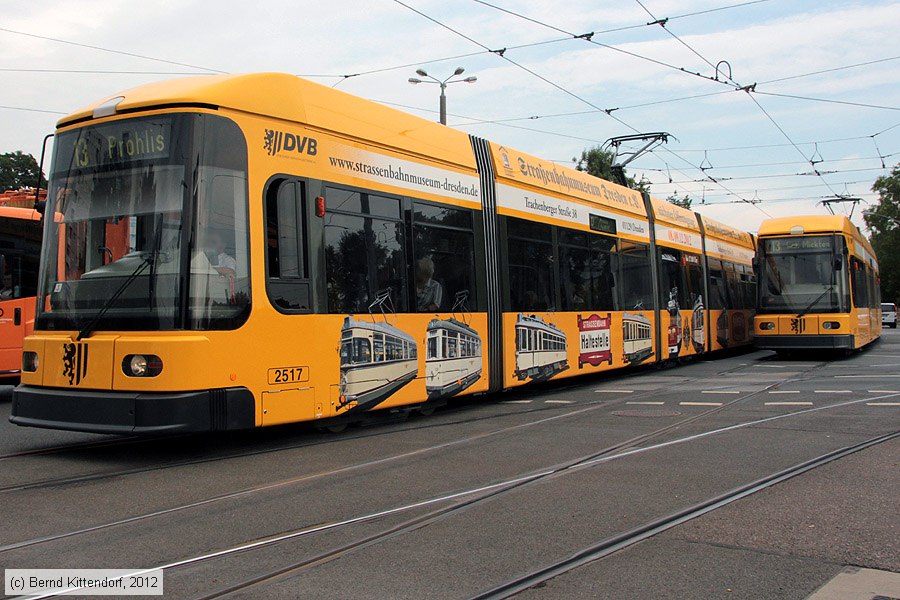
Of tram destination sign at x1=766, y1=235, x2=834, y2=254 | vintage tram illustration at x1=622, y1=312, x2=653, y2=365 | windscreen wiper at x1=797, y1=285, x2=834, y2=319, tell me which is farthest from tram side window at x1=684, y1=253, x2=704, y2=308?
vintage tram illustration at x1=622, y1=312, x2=653, y2=365

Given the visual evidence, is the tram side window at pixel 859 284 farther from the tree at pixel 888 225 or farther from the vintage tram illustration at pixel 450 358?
the tree at pixel 888 225

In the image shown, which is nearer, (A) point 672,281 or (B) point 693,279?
(A) point 672,281

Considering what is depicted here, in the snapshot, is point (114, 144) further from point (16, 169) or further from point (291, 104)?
point (16, 169)

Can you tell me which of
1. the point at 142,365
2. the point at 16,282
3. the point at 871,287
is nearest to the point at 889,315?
the point at 871,287

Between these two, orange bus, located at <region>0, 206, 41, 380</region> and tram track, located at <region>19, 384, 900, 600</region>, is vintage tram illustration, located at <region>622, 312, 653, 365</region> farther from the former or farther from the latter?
orange bus, located at <region>0, 206, 41, 380</region>

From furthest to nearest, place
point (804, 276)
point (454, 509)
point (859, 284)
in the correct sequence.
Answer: point (859, 284) < point (804, 276) < point (454, 509)

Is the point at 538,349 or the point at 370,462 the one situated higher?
the point at 538,349

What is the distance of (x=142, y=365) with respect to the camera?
6.89 meters

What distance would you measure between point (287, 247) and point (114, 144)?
1746 millimetres

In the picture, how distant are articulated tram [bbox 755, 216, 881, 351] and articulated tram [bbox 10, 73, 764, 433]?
1108cm

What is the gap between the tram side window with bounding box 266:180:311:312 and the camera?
7602 millimetres

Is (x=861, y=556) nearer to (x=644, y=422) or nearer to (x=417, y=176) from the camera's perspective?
(x=644, y=422)

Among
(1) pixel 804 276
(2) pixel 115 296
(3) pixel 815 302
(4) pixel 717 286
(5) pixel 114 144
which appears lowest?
(2) pixel 115 296

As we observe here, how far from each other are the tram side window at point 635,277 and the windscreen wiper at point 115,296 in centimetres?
982
